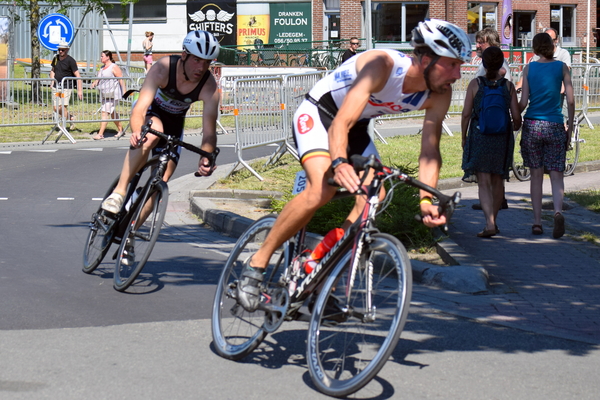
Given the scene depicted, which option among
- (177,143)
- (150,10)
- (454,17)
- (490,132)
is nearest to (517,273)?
(490,132)

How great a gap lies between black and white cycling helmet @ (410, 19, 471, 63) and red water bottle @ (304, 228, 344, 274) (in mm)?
992

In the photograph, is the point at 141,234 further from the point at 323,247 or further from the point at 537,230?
the point at 537,230

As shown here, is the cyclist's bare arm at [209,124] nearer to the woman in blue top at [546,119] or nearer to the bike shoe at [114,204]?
the bike shoe at [114,204]

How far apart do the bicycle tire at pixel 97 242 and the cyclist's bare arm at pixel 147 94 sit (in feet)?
2.48

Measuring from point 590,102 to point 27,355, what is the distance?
15.8 metres

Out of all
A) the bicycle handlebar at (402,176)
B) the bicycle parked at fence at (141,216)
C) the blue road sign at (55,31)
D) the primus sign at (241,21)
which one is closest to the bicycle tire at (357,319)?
the bicycle handlebar at (402,176)

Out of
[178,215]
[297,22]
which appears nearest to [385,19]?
[297,22]

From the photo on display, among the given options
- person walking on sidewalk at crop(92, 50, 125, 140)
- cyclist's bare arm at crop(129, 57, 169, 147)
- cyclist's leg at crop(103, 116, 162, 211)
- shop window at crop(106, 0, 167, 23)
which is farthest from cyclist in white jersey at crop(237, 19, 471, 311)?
shop window at crop(106, 0, 167, 23)

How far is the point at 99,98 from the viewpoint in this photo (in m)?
18.5

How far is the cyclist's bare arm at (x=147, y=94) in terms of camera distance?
6164 mm

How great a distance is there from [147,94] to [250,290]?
89.9 inches

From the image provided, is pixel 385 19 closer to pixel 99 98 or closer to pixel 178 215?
pixel 99 98

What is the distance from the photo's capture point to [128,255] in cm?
623

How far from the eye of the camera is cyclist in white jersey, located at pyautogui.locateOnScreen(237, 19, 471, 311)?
13.6 feet
